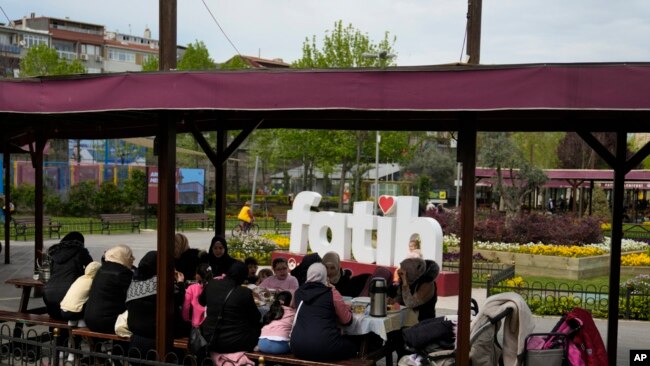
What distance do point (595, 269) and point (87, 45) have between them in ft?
324

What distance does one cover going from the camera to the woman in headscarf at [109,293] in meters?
7.87

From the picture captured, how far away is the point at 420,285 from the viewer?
805 centimetres

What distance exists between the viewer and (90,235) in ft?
90.5

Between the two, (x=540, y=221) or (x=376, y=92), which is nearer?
(x=376, y=92)

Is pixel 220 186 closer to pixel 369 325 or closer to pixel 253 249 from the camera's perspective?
pixel 369 325

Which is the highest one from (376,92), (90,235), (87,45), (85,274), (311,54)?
(87,45)

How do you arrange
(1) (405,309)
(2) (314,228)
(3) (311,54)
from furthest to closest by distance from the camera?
(3) (311,54), (2) (314,228), (1) (405,309)

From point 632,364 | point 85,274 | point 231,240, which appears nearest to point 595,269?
point 231,240

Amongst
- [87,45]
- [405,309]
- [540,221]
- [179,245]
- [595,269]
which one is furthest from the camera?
[87,45]

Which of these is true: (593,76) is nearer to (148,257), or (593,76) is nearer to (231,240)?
(148,257)

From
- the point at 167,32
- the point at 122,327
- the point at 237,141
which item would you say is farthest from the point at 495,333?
the point at 167,32

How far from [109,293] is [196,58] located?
41333mm

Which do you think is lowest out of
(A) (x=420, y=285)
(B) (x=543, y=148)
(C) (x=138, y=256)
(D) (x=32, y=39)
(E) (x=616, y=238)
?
(C) (x=138, y=256)

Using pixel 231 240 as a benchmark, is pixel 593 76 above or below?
above
